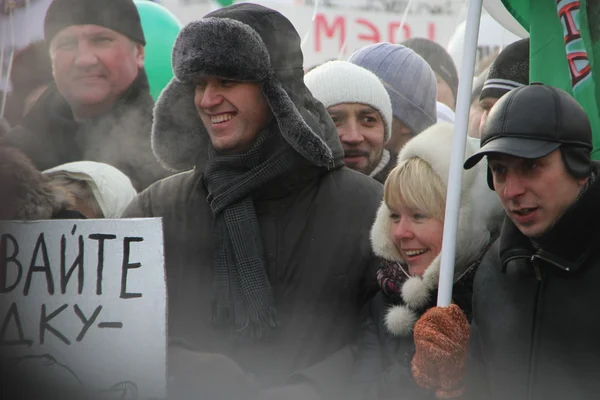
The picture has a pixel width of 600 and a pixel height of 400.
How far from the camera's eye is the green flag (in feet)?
9.78

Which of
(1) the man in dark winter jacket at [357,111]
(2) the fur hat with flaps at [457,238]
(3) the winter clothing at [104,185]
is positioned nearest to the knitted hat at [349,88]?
(1) the man in dark winter jacket at [357,111]

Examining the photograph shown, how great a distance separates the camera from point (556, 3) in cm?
309

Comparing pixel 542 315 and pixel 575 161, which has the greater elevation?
pixel 575 161

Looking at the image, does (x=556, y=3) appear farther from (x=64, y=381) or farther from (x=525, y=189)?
(x=64, y=381)

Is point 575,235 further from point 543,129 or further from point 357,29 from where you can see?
point 357,29

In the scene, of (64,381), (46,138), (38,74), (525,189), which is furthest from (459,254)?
(38,74)

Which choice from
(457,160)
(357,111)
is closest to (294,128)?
(457,160)

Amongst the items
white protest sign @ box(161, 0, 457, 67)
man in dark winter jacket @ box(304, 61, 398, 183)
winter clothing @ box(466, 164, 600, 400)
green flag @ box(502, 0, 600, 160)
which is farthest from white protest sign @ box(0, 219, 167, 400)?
white protest sign @ box(161, 0, 457, 67)

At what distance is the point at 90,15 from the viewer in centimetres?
355

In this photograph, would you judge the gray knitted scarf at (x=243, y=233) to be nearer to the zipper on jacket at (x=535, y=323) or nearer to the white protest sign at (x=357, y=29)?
the zipper on jacket at (x=535, y=323)

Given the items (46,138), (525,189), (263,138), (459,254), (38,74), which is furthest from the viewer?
(38,74)

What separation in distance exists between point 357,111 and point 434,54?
134cm

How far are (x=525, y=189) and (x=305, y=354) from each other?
0.88 m

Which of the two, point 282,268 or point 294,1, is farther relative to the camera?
point 294,1
